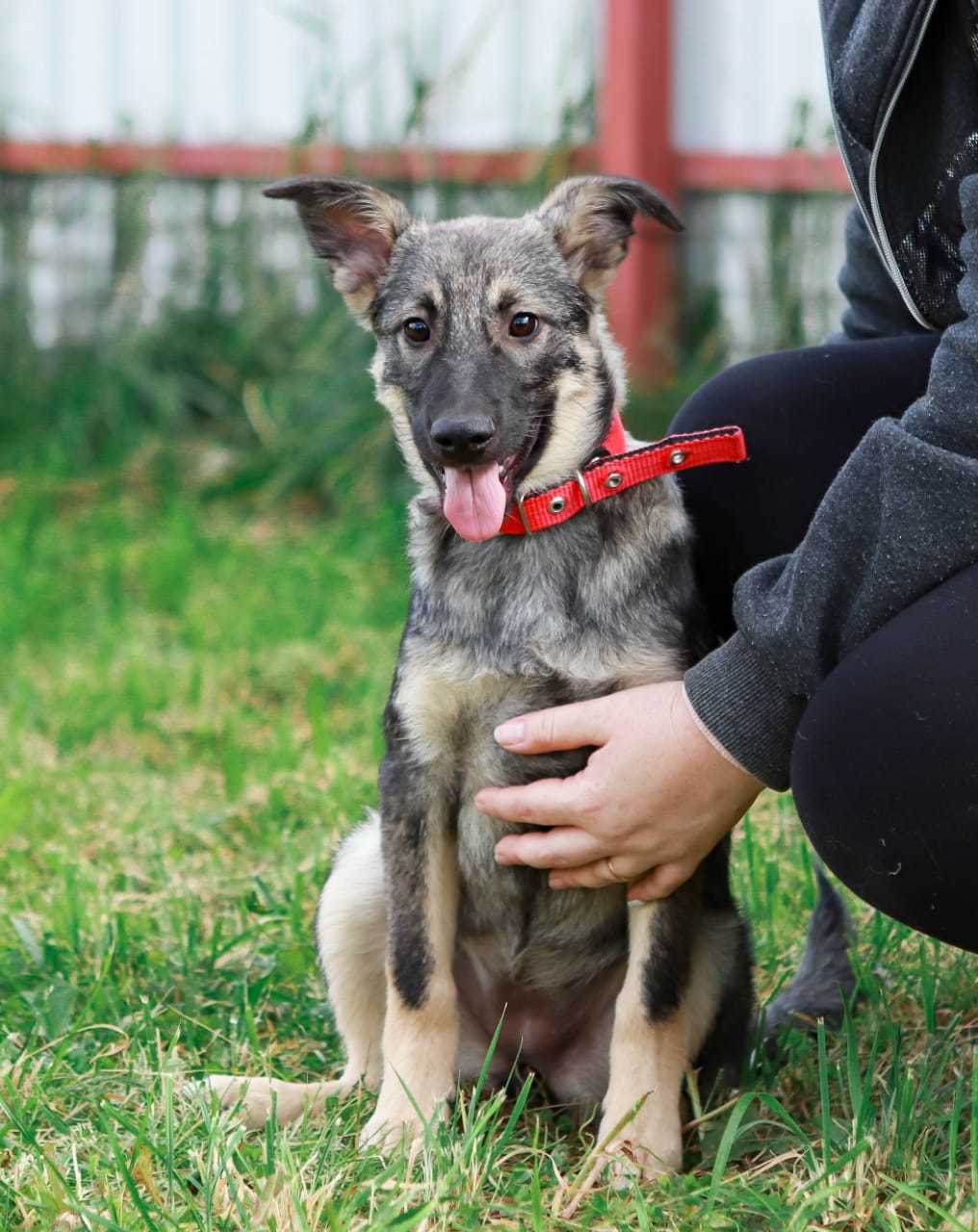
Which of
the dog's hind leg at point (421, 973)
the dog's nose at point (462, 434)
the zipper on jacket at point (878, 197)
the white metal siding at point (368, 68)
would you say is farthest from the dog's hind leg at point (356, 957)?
the white metal siding at point (368, 68)

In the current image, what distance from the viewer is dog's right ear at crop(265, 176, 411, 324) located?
8.84 feet

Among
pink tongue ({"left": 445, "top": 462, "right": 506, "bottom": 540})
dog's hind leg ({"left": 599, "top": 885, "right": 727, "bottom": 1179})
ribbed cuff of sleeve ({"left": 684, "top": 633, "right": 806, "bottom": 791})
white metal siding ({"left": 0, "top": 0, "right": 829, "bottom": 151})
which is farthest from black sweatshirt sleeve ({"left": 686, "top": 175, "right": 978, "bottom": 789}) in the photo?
white metal siding ({"left": 0, "top": 0, "right": 829, "bottom": 151})

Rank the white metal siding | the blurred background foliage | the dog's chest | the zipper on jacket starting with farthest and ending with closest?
the white metal siding → the blurred background foliage → the dog's chest → the zipper on jacket

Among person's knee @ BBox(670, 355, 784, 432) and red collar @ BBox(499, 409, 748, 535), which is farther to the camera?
person's knee @ BBox(670, 355, 784, 432)

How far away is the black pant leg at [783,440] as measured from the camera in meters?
2.58

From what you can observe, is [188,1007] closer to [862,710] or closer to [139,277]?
[862,710]

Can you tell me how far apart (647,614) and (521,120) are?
4199 millimetres

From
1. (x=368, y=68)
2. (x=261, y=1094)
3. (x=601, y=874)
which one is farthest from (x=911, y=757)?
(x=368, y=68)

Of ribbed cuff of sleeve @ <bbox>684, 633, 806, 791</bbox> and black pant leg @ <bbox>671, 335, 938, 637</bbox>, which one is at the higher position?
black pant leg @ <bbox>671, 335, 938, 637</bbox>

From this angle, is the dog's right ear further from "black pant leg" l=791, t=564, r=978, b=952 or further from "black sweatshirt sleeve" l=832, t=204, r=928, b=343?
"black pant leg" l=791, t=564, r=978, b=952

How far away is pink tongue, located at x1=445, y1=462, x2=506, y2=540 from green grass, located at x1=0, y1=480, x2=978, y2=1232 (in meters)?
0.77

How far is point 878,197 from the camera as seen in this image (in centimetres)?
Result: 224

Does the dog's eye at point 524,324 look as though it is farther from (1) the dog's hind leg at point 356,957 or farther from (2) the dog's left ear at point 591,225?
(1) the dog's hind leg at point 356,957

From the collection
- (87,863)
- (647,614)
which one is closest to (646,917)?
(647,614)
